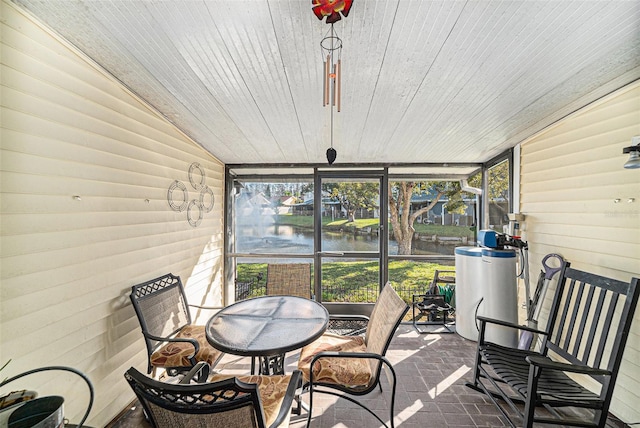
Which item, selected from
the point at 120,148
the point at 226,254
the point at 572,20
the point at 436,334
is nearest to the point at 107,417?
the point at 120,148

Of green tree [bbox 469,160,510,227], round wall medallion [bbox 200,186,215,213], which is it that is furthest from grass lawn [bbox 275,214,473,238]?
round wall medallion [bbox 200,186,215,213]

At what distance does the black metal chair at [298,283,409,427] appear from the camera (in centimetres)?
176

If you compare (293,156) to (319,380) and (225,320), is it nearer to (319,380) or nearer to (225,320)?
(225,320)

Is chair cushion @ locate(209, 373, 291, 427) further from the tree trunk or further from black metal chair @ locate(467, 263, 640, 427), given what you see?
the tree trunk

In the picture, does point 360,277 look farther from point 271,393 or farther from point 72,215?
point 72,215

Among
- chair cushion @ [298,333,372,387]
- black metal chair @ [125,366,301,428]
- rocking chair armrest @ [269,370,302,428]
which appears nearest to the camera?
black metal chair @ [125,366,301,428]

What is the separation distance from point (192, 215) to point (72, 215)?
5.25 ft

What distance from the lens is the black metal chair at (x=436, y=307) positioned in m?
3.76

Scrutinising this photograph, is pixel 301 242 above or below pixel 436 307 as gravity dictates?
above

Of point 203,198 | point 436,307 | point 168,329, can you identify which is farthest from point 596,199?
point 203,198

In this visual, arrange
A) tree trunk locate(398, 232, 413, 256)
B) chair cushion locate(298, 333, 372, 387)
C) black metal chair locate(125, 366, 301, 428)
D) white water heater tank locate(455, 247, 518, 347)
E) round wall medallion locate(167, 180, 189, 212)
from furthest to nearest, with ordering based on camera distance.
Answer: tree trunk locate(398, 232, 413, 256), white water heater tank locate(455, 247, 518, 347), round wall medallion locate(167, 180, 189, 212), chair cushion locate(298, 333, 372, 387), black metal chair locate(125, 366, 301, 428)

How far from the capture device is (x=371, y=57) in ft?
5.57

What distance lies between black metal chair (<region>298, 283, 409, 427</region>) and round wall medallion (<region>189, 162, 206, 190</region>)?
8.21 feet

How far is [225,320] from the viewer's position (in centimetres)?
222
